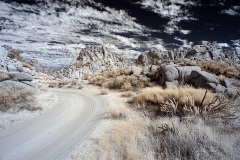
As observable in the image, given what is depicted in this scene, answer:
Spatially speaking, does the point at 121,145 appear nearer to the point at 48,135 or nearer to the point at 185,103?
the point at 48,135

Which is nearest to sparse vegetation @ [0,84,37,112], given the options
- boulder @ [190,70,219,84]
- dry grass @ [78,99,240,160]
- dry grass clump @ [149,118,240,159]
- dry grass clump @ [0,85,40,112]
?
dry grass clump @ [0,85,40,112]

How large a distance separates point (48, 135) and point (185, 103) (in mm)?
5840

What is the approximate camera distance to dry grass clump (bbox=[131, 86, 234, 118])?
23.3 ft

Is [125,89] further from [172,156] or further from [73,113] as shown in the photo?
[172,156]

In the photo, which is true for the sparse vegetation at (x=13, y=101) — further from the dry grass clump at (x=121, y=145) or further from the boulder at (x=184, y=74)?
the boulder at (x=184, y=74)

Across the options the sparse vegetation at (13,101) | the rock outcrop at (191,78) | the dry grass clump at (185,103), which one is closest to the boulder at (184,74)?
the rock outcrop at (191,78)

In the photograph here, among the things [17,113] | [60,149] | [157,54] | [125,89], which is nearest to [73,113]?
[17,113]

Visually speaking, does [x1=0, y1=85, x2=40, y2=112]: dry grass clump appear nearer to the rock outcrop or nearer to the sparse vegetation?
the sparse vegetation

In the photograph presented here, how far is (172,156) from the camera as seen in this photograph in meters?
4.41

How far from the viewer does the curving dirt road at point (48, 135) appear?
4938mm

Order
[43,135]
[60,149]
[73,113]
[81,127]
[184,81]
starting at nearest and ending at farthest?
[60,149] → [43,135] → [81,127] → [73,113] → [184,81]

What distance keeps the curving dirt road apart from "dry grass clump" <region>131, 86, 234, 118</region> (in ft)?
9.81

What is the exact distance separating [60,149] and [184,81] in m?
12.1

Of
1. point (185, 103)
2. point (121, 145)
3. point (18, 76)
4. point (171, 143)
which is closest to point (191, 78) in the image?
point (185, 103)
